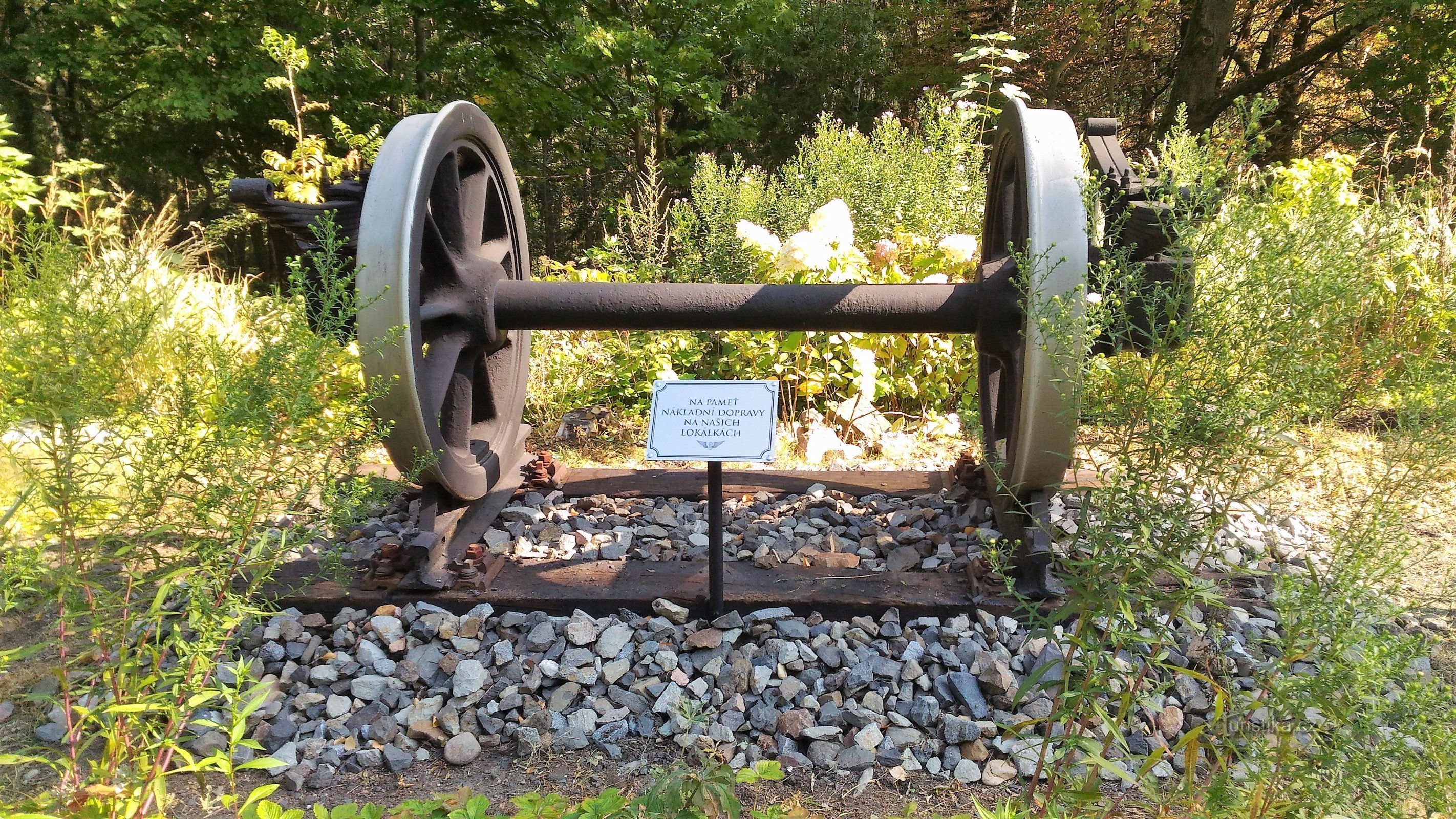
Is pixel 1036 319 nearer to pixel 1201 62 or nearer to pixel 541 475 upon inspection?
pixel 541 475

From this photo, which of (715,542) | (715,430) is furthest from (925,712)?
(715,430)

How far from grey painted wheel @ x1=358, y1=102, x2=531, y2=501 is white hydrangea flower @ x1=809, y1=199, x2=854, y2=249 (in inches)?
56.7

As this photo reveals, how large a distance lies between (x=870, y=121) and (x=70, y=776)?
1187 centimetres

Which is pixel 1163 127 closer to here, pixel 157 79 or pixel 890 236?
pixel 890 236

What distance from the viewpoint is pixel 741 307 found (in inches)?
115

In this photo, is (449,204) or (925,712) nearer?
(925,712)

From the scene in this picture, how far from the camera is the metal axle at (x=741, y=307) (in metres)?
2.87

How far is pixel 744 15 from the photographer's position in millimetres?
9961

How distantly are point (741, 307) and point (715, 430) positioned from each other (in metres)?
0.55

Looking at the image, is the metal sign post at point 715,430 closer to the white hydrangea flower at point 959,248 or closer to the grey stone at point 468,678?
the grey stone at point 468,678

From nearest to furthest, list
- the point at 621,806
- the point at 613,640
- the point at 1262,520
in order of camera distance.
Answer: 1. the point at 1262,520
2. the point at 621,806
3. the point at 613,640

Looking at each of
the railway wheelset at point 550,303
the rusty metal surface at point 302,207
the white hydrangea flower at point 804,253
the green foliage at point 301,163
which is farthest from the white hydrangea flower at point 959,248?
the green foliage at point 301,163

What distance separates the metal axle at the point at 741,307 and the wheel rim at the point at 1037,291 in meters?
0.11

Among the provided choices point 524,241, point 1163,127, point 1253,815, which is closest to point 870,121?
point 1163,127
